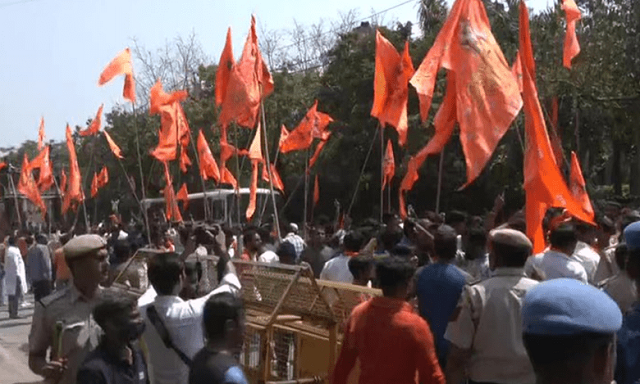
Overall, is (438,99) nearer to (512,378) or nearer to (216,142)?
(216,142)

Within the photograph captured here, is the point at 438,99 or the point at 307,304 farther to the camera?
the point at 438,99

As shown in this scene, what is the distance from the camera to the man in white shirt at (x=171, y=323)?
5875 millimetres

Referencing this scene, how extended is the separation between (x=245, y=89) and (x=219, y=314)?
1252 cm

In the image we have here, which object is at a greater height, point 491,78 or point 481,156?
point 491,78

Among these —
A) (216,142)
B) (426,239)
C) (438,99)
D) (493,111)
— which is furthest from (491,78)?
(216,142)

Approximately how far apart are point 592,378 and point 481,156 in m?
7.87

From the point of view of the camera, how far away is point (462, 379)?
6344 millimetres

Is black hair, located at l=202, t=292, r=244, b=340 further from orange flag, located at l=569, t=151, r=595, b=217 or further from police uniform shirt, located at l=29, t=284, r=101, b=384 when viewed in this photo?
orange flag, located at l=569, t=151, r=595, b=217

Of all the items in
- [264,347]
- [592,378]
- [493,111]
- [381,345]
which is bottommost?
[264,347]

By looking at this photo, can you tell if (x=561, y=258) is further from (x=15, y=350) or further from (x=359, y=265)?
(x=15, y=350)

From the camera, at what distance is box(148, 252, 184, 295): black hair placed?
587 cm

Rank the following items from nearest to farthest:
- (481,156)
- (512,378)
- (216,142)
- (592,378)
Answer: (592,378) < (512,378) < (481,156) < (216,142)

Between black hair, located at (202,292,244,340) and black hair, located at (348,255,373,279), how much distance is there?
4.41m

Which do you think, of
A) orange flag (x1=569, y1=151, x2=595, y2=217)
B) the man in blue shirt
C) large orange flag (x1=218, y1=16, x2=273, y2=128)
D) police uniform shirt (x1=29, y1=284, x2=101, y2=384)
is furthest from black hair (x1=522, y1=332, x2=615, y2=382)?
large orange flag (x1=218, y1=16, x2=273, y2=128)
